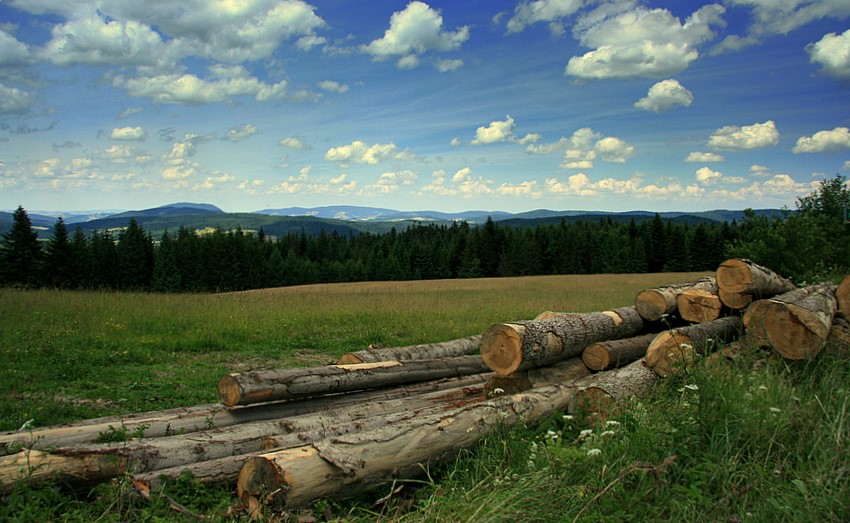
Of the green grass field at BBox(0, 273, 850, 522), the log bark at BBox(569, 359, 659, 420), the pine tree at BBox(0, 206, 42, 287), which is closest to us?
the green grass field at BBox(0, 273, 850, 522)

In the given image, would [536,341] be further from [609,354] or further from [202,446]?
[202,446]

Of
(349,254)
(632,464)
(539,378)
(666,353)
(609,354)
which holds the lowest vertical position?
(349,254)

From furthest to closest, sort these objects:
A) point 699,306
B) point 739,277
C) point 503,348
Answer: point 699,306 < point 739,277 < point 503,348

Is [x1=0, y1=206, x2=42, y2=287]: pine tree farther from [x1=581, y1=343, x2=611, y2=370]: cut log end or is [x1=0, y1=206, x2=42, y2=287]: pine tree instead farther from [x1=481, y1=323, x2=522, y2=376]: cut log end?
[x1=581, y1=343, x2=611, y2=370]: cut log end

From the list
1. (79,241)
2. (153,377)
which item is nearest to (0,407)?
(153,377)

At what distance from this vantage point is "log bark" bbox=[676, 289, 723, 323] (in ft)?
24.0

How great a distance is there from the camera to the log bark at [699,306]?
7.32 meters

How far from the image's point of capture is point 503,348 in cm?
597

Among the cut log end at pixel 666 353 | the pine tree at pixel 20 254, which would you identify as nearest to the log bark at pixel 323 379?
the cut log end at pixel 666 353

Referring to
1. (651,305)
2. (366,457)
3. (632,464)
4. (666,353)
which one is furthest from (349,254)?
(632,464)

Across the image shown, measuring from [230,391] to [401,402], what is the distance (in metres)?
1.84

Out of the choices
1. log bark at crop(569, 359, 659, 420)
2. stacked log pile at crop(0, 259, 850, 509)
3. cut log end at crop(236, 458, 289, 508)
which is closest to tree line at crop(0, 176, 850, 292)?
stacked log pile at crop(0, 259, 850, 509)

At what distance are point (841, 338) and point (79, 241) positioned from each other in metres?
64.4

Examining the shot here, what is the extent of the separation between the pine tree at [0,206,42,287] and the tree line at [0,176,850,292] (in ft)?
0.30
